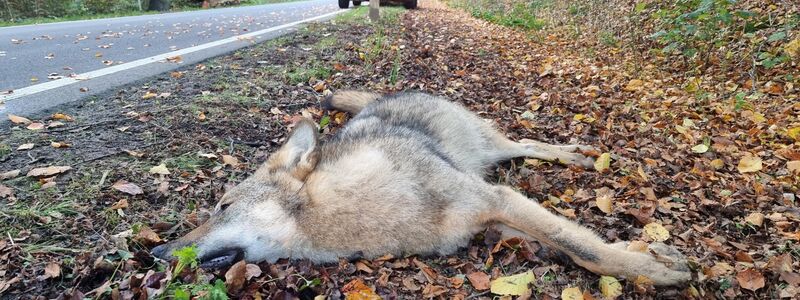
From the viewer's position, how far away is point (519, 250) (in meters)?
2.74

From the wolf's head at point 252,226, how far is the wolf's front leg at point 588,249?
116 cm

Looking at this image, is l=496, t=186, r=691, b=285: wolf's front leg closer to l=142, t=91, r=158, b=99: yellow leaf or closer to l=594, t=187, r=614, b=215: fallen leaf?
l=594, t=187, r=614, b=215: fallen leaf

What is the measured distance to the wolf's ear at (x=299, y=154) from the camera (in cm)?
298

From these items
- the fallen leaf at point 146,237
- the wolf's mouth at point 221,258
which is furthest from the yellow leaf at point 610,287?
the fallen leaf at point 146,237

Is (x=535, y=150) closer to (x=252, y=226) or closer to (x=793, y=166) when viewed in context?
(x=793, y=166)

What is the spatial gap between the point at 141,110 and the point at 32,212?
1932mm

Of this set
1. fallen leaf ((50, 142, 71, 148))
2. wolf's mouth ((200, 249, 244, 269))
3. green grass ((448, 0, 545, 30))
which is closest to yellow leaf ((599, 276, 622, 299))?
wolf's mouth ((200, 249, 244, 269))

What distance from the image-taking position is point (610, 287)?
95.8 inches

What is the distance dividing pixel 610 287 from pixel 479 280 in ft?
2.05

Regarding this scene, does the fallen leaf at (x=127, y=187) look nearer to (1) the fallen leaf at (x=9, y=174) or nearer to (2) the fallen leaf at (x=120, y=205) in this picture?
(2) the fallen leaf at (x=120, y=205)

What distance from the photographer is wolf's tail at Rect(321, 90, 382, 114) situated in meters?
4.82

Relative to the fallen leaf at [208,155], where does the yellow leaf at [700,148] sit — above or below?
below

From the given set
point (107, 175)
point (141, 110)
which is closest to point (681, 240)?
point (107, 175)

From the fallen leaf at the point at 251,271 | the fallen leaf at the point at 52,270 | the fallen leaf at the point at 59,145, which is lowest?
the fallen leaf at the point at 251,271
